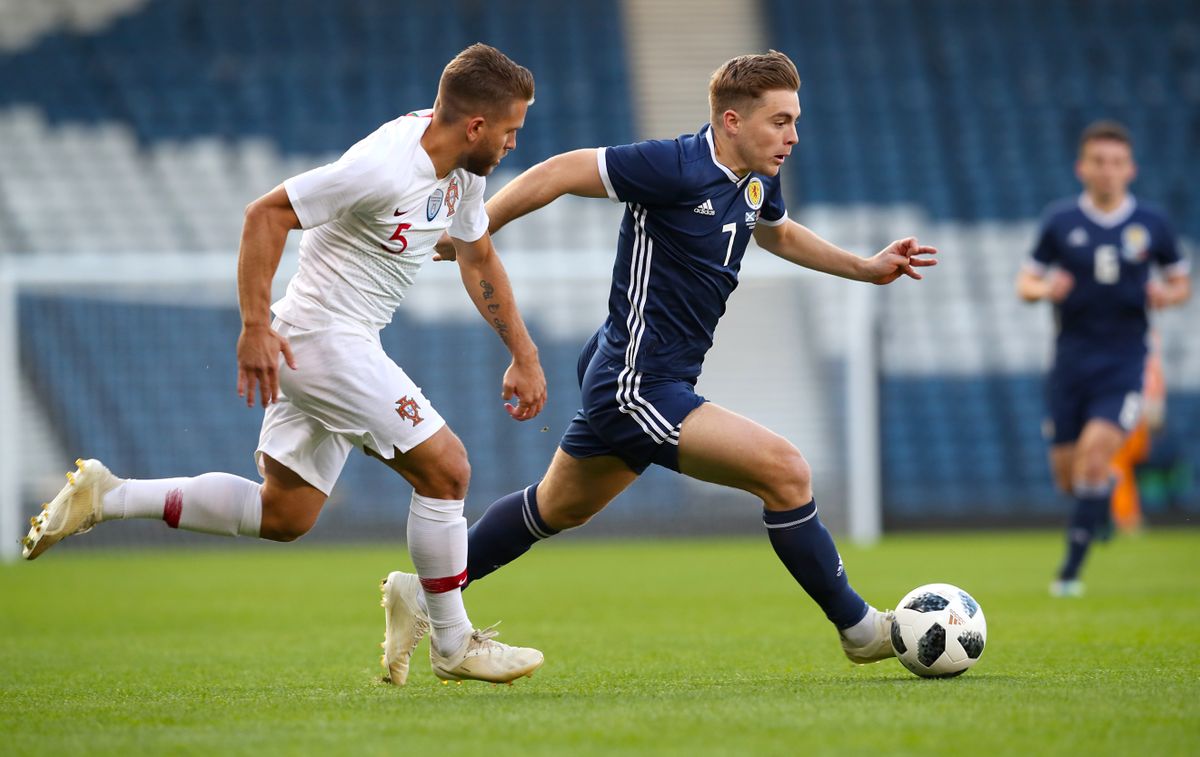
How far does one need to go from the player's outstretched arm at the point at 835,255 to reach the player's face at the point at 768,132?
1.25ft

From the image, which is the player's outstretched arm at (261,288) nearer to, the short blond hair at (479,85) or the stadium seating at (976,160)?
the short blond hair at (479,85)

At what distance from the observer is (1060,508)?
52.5 ft

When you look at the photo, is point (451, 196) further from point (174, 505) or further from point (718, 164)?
point (174, 505)

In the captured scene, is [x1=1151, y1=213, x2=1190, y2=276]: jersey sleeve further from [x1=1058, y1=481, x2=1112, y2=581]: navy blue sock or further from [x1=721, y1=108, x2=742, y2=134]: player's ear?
[x1=721, y1=108, x2=742, y2=134]: player's ear

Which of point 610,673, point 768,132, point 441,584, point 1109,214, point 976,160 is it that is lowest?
point 610,673

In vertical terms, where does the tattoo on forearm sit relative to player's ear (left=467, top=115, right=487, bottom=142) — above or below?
below

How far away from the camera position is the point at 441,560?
15.5ft

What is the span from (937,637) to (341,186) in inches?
87.7

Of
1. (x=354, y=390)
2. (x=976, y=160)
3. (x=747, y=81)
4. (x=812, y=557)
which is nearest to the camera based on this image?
(x=354, y=390)

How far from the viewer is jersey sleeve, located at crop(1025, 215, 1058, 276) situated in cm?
867

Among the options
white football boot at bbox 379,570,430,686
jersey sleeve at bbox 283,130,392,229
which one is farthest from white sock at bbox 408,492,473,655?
jersey sleeve at bbox 283,130,392,229

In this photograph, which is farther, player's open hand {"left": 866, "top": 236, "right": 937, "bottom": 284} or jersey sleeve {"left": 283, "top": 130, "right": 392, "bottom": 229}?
player's open hand {"left": 866, "top": 236, "right": 937, "bottom": 284}

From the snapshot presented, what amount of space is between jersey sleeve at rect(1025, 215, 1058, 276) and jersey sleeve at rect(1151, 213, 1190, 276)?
0.53 metres

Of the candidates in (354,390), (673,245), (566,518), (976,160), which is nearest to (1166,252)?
(673,245)
